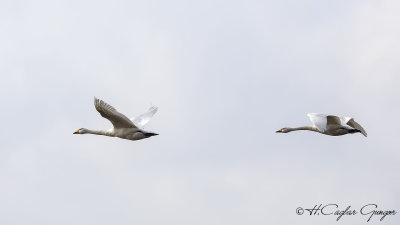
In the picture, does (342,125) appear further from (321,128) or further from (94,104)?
(94,104)

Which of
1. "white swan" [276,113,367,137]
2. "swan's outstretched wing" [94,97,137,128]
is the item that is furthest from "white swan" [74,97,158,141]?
"white swan" [276,113,367,137]

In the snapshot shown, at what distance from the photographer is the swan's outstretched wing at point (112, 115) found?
Result: 53844 mm

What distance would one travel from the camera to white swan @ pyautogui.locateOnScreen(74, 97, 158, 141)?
178ft

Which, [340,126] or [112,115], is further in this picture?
[340,126]

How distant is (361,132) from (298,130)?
438cm

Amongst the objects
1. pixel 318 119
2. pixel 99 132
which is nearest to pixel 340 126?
pixel 318 119

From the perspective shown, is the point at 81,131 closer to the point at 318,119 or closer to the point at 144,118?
the point at 144,118

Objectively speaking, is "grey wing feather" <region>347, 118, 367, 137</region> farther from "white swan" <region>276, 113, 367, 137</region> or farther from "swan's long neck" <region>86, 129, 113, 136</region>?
"swan's long neck" <region>86, 129, 113, 136</region>

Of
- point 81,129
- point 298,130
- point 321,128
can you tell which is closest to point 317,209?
point 321,128

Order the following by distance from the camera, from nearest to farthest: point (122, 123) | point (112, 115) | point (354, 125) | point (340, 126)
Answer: point (112, 115), point (122, 123), point (340, 126), point (354, 125)

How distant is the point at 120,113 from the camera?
182 feet

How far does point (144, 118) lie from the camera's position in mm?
61188

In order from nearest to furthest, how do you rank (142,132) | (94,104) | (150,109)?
(94,104) → (142,132) → (150,109)

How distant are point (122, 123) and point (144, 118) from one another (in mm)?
4311
